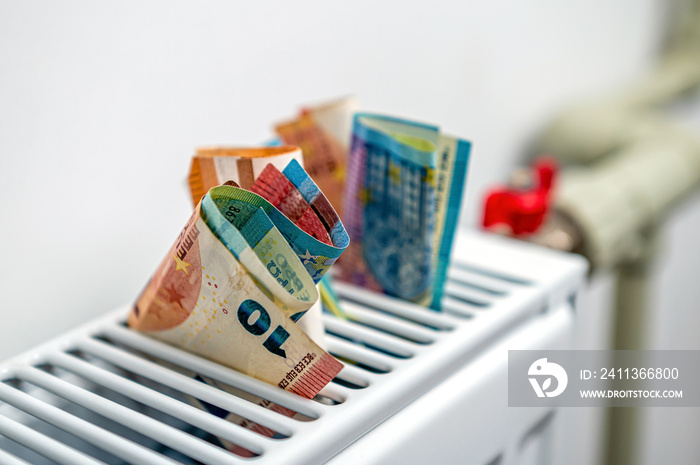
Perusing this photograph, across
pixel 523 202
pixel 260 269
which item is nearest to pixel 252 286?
pixel 260 269

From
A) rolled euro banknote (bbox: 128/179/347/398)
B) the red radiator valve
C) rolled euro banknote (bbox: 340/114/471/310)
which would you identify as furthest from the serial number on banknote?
the red radiator valve

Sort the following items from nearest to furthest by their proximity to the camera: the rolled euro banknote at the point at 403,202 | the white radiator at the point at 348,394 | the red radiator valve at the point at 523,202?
the white radiator at the point at 348,394 < the rolled euro banknote at the point at 403,202 < the red radiator valve at the point at 523,202

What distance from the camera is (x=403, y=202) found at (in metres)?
0.43

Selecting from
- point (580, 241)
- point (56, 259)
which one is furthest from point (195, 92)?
point (580, 241)

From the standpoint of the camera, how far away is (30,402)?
337 mm

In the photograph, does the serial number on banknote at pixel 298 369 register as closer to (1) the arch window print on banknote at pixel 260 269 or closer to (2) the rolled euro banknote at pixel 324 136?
(1) the arch window print on banknote at pixel 260 269

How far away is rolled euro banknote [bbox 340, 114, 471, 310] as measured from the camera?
1.36 ft

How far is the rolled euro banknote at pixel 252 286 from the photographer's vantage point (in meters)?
0.32

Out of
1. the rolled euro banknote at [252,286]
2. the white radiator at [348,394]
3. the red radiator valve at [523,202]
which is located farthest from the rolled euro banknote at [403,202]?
the red radiator valve at [523,202]

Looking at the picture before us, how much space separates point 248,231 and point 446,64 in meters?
0.49

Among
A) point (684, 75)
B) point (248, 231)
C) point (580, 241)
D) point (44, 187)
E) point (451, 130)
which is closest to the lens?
point (248, 231)

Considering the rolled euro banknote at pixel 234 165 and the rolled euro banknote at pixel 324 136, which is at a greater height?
the rolled euro banknote at pixel 324 136

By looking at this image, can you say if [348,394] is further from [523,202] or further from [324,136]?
[523,202]

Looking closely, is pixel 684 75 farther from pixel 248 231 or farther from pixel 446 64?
pixel 248 231
